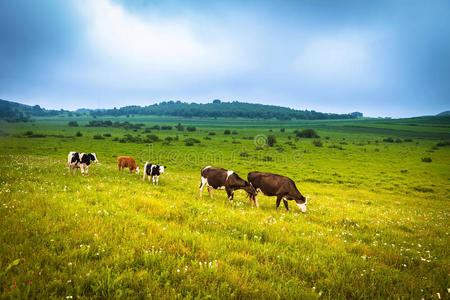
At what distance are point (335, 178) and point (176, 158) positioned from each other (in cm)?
3257

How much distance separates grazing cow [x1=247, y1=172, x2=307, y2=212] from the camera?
1117cm

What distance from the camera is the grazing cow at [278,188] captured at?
11172mm

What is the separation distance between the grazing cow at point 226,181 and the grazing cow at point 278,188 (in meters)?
0.63

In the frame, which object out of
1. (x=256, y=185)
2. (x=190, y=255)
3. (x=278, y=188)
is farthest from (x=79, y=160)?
(x=278, y=188)

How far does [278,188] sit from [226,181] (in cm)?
313

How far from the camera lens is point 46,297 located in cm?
297

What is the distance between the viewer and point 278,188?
38.0 feet

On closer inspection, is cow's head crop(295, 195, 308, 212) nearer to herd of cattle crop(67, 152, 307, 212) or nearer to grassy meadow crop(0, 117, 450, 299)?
herd of cattle crop(67, 152, 307, 212)

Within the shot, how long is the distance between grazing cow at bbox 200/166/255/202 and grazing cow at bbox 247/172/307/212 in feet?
2.07

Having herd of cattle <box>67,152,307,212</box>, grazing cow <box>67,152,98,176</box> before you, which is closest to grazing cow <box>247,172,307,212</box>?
herd of cattle <box>67,152,307,212</box>

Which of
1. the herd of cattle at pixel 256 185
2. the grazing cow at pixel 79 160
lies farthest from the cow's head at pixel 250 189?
the grazing cow at pixel 79 160

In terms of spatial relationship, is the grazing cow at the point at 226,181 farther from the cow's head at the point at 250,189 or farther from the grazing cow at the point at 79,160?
the grazing cow at the point at 79,160

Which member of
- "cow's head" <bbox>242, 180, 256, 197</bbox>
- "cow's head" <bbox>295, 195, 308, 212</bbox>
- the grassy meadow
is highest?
the grassy meadow

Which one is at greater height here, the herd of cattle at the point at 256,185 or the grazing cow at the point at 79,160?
the grazing cow at the point at 79,160
